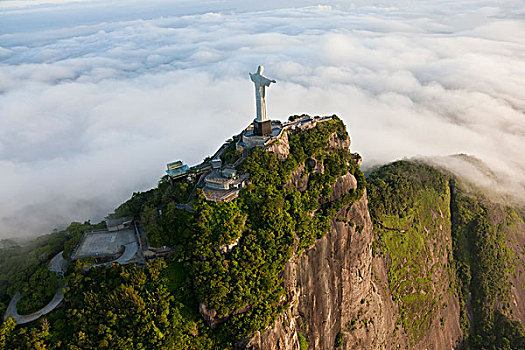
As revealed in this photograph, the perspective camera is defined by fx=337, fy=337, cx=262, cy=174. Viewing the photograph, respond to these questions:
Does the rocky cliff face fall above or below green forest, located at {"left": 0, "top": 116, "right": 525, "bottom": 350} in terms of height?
below

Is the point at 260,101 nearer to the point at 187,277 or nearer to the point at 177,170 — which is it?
the point at 177,170

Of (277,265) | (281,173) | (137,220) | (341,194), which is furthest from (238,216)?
(341,194)

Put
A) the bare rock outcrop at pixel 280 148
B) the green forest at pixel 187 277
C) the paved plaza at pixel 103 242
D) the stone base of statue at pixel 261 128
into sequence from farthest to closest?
1. the stone base of statue at pixel 261 128
2. the bare rock outcrop at pixel 280 148
3. the paved plaza at pixel 103 242
4. the green forest at pixel 187 277

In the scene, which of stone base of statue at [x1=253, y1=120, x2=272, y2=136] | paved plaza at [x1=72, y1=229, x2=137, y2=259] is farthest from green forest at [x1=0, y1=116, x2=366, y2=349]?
stone base of statue at [x1=253, y1=120, x2=272, y2=136]

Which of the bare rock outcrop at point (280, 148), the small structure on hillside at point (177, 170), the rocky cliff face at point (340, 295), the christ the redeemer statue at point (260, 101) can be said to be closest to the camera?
the rocky cliff face at point (340, 295)

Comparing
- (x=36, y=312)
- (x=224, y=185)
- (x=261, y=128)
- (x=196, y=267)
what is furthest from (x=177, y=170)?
(x=36, y=312)

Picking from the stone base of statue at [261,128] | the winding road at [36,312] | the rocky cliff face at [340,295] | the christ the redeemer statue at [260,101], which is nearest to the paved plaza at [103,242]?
the winding road at [36,312]

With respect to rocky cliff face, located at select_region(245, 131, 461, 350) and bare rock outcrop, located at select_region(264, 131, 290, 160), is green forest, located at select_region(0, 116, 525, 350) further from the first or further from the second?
rocky cliff face, located at select_region(245, 131, 461, 350)

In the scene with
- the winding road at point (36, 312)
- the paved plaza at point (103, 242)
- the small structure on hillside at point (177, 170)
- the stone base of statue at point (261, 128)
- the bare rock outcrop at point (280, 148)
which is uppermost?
the stone base of statue at point (261, 128)

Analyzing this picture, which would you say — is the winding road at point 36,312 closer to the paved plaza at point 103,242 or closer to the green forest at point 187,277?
the green forest at point 187,277

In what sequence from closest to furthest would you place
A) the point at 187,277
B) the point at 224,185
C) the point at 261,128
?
the point at 187,277 < the point at 224,185 < the point at 261,128
